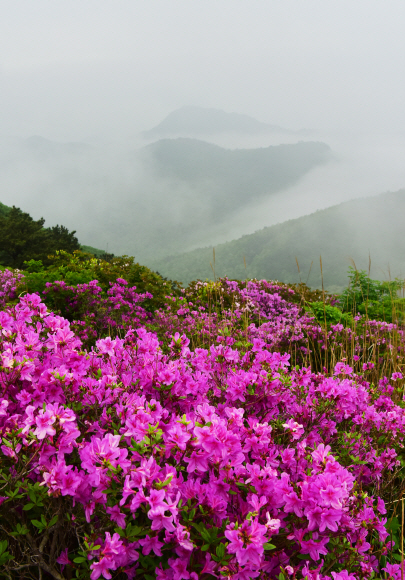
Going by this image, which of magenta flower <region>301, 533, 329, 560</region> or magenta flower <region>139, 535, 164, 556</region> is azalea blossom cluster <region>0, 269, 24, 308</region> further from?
magenta flower <region>301, 533, 329, 560</region>

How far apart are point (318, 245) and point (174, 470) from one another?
62993 mm

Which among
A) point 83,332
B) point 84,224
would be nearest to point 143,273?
point 83,332

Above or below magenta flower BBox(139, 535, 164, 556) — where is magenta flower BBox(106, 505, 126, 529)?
above

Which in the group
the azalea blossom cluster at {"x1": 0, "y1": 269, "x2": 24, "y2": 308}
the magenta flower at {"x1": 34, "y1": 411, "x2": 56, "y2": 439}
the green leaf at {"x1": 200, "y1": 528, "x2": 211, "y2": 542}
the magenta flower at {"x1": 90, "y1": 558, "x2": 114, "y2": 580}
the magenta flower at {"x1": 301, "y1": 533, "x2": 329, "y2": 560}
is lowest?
the magenta flower at {"x1": 301, "y1": 533, "x2": 329, "y2": 560}

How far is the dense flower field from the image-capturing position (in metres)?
1.08

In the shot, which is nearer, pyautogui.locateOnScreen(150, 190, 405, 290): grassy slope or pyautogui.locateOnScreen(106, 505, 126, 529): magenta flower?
pyautogui.locateOnScreen(106, 505, 126, 529): magenta flower

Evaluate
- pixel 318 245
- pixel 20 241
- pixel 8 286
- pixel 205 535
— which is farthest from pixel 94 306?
pixel 318 245

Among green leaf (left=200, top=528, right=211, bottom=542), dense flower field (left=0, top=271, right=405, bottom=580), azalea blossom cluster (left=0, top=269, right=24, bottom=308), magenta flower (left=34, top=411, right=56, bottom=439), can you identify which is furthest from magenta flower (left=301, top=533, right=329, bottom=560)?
azalea blossom cluster (left=0, top=269, right=24, bottom=308)

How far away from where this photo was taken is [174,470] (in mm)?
1095

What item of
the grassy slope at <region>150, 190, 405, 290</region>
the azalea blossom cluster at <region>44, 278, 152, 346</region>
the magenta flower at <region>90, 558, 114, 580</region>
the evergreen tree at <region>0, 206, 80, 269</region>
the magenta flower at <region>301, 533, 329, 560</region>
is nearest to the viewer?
the magenta flower at <region>90, 558, 114, 580</region>

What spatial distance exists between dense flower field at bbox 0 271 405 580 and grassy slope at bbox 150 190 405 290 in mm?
50734

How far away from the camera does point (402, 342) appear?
17.0 ft

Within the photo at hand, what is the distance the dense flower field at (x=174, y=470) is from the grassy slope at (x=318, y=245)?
5073cm

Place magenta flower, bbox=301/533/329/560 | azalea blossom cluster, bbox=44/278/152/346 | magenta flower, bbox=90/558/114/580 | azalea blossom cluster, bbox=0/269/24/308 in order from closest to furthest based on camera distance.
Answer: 1. magenta flower, bbox=90/558/114/580
2. magenta flower, bbox=301/533/329/560
3. azalea blossom cluster, bbox=44/278/152/346
4. azalea blossom cluster, bbox=0/269/24/308
